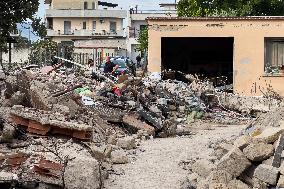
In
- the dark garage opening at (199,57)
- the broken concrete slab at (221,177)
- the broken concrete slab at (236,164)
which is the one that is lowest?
the broken concrete slab at (221,177)

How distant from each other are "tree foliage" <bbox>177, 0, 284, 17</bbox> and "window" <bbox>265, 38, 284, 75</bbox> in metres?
15.8

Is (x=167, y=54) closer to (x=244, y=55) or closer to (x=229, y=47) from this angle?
(x=229, y=47)

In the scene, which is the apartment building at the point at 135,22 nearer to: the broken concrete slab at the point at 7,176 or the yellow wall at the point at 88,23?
the yellow wall at the point at 88,23

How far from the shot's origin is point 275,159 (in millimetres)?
9672

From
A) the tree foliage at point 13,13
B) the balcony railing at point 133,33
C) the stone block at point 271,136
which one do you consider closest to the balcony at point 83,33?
the balcony railing at point 133,33

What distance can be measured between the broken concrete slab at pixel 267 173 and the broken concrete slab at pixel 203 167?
118 centimetres

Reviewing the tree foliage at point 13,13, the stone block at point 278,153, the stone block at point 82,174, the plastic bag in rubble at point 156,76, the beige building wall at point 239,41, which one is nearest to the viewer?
the stone block at point 278,153

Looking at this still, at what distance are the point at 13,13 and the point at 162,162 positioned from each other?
1110 cm

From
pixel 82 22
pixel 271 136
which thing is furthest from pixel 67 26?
pixel 271 136

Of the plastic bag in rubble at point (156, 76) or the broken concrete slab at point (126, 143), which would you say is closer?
the broken concrete slab at point (126, 143)

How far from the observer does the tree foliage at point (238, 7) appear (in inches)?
1701

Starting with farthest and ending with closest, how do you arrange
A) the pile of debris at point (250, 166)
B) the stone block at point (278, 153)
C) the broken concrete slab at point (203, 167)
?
1. the broken concrete slab at point (203, 167)
2. the stone block at point (278, 153)
3. the pile of debris at point (250, 166)

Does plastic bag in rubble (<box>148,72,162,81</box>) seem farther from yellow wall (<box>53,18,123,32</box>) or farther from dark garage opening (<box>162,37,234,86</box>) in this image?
yellow wall (<box>53,18,123,32</box>)

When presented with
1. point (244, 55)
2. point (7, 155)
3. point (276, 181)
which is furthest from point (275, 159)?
point (244, 55)
